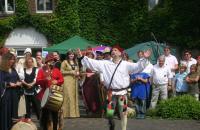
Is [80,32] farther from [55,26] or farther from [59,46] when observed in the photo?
[59,46]

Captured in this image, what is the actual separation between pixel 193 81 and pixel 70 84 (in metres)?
3.68

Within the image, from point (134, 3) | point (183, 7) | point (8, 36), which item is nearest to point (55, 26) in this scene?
point (8, 36)

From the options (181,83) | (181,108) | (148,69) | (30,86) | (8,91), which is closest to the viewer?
(8,91)

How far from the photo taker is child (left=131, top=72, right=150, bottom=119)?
15.1 m

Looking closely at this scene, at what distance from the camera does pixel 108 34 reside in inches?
1180

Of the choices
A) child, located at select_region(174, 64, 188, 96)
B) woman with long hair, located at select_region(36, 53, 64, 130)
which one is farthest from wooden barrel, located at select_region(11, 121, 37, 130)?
child, located at select_region(174, 64, 188, 96)

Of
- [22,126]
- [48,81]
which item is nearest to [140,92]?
[48,81]

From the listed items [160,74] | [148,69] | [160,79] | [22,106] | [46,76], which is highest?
[46,76]

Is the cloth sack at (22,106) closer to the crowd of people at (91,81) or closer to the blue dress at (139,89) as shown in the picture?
the crowd of people at (91,81)

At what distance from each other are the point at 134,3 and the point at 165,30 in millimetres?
2549

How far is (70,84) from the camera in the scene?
15.2m

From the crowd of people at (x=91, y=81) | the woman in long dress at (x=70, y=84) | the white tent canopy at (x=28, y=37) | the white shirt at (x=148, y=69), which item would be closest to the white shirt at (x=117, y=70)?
the crowd of people at (x=91, y=81)

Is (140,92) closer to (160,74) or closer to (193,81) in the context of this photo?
(160,74)

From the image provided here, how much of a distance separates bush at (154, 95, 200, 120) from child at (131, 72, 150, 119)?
1.87ft
